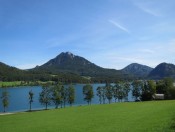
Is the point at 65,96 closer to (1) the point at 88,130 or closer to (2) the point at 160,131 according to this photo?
(1) the point at 88,130

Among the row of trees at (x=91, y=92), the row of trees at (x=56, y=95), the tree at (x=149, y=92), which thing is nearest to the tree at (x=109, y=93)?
the row of trees at (x=91, y=92)

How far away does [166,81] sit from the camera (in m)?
135

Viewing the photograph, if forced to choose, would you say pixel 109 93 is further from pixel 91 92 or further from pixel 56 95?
pixel 56 95

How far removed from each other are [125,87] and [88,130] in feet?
356

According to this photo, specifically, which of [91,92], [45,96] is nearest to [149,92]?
[91,92]

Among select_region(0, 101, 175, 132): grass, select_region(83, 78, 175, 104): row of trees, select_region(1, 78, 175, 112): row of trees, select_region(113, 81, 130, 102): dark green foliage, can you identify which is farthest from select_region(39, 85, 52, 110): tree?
select_region(0, 101, 175, 132): grass

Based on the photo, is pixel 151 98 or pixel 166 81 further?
pixel 166 81

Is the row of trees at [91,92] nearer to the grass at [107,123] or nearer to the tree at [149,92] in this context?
the tree at [149,92]

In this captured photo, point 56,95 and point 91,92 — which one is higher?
point 91,92

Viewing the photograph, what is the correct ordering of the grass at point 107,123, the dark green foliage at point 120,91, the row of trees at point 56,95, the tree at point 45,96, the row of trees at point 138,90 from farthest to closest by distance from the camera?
the dark green foliage at point 120,91
the row of trees at point 138,90
the tree at point 45,96
the row of trees at point 56,95
the grass at point 107,123

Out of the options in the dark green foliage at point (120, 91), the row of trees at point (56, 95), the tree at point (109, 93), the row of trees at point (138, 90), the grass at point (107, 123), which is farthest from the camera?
the dark green foliage at point (120, 91)

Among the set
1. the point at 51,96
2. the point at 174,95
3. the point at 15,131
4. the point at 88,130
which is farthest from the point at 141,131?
the point at 51,96

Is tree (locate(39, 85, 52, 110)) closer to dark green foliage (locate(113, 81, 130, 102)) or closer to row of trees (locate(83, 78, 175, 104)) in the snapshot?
row of trees (locate(83, 78, 175, 104))

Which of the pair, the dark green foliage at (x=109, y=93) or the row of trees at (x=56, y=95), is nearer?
the row of trees at (x=56, y=95)
